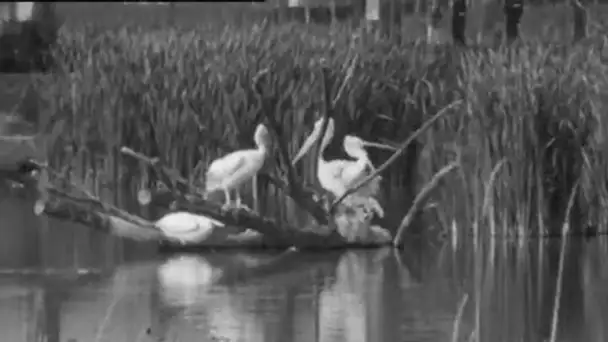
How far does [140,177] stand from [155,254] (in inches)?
59.7

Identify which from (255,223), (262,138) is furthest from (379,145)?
(255,223)

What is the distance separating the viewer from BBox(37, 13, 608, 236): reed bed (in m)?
7.72

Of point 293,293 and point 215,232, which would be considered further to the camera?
point 215,232

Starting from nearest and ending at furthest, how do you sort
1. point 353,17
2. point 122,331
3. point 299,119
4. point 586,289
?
1. point 122,331
2. point 586,289
3. point 299,119
4. point 353,17

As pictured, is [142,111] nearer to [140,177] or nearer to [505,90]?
[140,177]

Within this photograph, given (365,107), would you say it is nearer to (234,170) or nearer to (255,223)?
(234,170)

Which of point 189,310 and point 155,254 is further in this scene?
point 155,254

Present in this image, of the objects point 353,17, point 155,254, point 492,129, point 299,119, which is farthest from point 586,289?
point 353,17

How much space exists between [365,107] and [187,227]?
1.88m

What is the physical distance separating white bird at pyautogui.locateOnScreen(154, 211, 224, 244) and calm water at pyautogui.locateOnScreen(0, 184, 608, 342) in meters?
0.10

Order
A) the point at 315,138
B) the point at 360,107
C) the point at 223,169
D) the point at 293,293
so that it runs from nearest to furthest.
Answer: the point at 293,293 → the point at 223,169 → the point at 315,138 → the point at 360,107

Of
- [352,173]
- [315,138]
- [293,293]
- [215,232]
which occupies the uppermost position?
[315,138]

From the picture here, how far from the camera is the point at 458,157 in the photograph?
7.78 metres

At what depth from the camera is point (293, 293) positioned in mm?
6500
